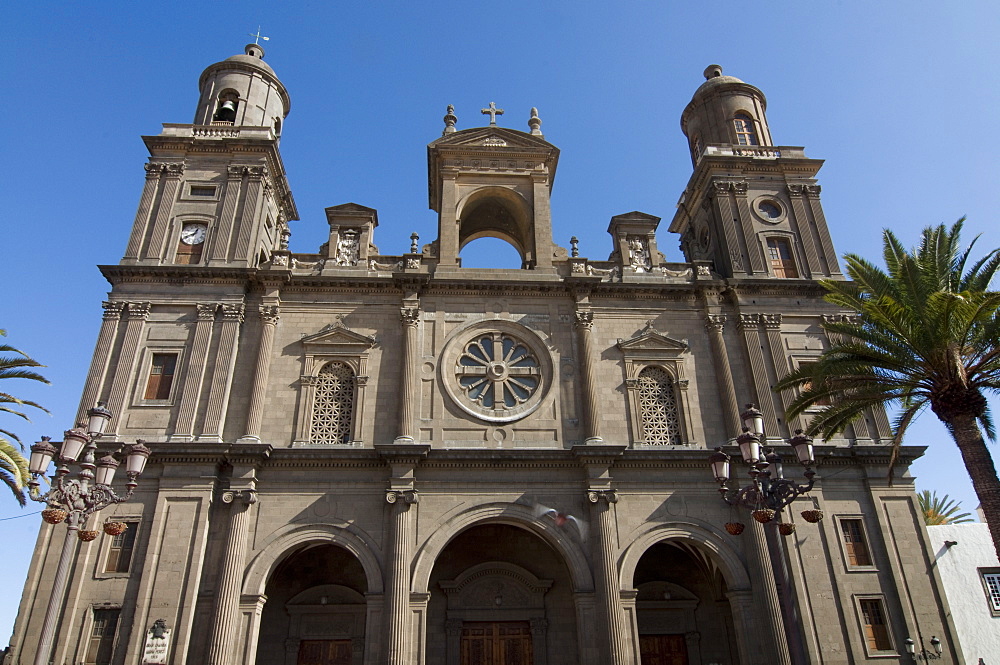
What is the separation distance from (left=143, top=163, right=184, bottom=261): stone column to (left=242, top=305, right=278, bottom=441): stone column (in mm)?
4377

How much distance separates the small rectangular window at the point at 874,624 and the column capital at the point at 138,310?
2318 cm

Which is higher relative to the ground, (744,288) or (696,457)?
(744,288)

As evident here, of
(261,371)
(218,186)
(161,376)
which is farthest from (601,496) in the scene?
(218,186)

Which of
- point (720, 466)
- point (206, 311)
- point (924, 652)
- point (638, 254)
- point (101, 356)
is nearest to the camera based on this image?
point (720, 466)

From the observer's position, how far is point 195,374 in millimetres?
21562

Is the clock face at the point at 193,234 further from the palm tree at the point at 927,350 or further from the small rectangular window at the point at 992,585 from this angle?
the small rectangular window at the point at 992,585

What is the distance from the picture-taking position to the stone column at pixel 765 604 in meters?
18.7

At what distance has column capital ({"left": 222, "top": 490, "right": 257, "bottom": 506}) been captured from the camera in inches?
769

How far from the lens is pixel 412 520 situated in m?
19.8

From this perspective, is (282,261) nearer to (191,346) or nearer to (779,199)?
(191,346)

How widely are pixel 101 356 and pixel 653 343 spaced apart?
57.7ft

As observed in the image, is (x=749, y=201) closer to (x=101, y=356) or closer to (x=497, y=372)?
(x=497, y=372)

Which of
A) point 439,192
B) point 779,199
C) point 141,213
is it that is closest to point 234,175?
point 141,213

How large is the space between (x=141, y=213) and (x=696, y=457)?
20422mm
